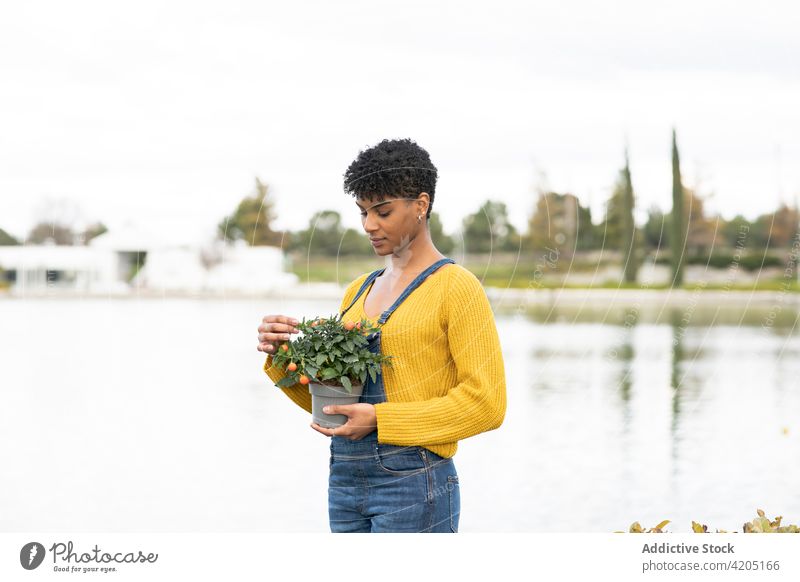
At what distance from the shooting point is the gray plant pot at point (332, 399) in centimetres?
252

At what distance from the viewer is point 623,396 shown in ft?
38.0

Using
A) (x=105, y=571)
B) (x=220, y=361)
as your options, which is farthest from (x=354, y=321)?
(x=220, y=361)

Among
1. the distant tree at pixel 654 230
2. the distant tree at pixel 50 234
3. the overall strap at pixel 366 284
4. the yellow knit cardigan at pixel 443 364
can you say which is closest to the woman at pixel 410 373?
the yellow knit cardigan at pixel 443 364

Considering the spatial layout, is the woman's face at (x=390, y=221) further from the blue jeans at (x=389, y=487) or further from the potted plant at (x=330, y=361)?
the blue jeans at (x=389, y=487)

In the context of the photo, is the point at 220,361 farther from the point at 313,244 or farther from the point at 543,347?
the point at 313,244

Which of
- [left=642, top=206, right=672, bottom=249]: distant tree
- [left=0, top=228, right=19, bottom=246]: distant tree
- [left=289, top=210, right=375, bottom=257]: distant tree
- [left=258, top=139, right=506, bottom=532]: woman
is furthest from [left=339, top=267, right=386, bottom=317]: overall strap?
[left=642, top=206, right=672, bottom=249]: distant tree

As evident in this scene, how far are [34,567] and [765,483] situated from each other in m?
5.51

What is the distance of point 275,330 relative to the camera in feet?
8.46

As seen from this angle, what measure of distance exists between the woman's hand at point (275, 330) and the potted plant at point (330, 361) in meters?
0.02

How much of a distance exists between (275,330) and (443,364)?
47cm

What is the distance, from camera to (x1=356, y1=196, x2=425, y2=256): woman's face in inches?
98.9

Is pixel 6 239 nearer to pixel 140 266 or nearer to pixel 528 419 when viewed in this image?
pixel 140 266

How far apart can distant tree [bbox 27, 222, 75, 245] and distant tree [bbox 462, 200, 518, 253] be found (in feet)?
5.89

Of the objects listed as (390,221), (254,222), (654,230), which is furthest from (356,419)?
(654,230)
